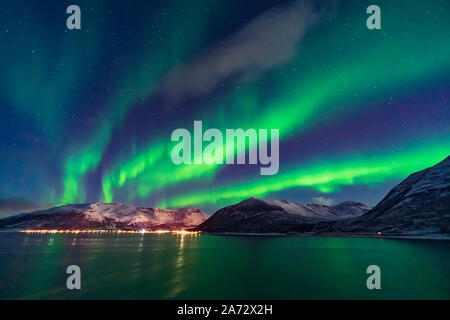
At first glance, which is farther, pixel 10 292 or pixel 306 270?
pixel 306 270

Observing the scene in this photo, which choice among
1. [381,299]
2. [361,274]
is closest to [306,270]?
[361,274]

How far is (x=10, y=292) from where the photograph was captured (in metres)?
42.1
